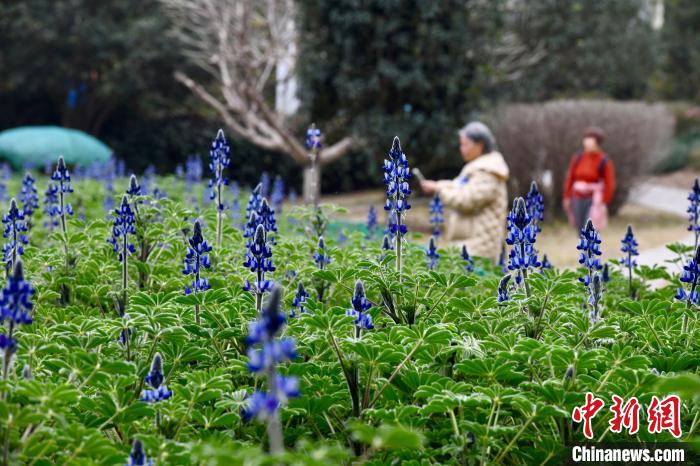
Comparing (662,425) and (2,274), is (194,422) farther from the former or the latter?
(2,274)

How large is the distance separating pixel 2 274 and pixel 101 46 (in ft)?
69.3

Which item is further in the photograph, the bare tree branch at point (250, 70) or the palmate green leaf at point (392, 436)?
the bare tree branch at point (250, 70)

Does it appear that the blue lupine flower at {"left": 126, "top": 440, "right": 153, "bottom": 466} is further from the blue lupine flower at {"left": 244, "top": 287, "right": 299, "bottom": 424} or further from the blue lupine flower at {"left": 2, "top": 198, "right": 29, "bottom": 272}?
the blue lupine flower at {"left": 2, "top": 198, "right": 29, "bottom": 272}

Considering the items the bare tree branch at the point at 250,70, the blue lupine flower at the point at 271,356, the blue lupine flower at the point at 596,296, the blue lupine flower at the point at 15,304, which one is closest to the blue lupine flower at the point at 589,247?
the blue lupine flower at the point at 596,296

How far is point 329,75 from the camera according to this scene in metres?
18.0

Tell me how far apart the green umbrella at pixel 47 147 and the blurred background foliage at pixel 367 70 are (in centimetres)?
478

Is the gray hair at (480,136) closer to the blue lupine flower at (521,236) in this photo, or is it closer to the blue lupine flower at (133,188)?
the blue lupine flower at (133,188)

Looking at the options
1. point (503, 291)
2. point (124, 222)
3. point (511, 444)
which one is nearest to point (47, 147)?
point (124, 222)

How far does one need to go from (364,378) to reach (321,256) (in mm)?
1487

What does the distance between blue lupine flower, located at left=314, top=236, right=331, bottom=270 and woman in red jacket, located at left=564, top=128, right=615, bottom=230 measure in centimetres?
983

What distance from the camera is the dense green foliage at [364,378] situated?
2.39 metres

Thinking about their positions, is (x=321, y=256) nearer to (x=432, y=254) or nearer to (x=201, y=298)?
(x=432, y=254)

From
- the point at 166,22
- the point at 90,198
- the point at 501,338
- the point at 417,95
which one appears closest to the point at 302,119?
the point at 417,95

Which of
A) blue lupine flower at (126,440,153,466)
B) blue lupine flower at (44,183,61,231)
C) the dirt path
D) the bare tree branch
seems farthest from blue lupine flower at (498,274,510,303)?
the bare tree branch
